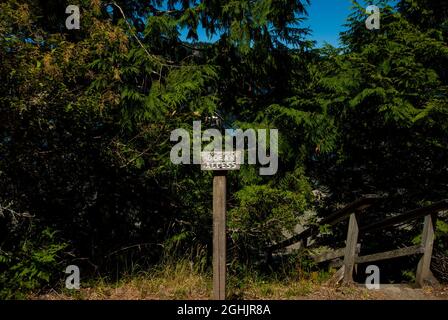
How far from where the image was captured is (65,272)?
17.3ft

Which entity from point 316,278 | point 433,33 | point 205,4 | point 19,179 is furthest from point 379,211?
point 19,179

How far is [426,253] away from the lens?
5.96m

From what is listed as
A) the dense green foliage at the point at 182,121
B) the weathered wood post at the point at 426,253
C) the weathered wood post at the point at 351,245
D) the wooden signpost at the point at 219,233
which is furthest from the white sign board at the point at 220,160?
the weathered wood post at the point at 426,253

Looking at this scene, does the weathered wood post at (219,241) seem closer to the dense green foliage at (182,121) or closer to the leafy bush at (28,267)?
the dense green foliage at (182,121)

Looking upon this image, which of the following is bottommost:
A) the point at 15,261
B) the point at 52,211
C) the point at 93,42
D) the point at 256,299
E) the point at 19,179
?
the point at 256,299

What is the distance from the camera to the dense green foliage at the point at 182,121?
522 cm

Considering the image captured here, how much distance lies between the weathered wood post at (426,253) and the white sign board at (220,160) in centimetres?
333

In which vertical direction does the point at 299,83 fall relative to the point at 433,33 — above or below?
below

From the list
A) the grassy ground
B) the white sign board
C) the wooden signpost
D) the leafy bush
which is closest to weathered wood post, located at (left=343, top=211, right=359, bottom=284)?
the grassy ground

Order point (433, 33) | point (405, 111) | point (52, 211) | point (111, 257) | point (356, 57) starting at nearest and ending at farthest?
point (52, 211) < point (111, 257) < point (405, 111) < point (356, 57) < point (433, 33)

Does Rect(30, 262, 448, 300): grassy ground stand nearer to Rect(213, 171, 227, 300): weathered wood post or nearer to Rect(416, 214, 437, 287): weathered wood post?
Rect(416, 214, 437, 287): weathered wood post

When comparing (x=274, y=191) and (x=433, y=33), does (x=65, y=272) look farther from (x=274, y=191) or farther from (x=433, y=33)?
(x=433, y=33)

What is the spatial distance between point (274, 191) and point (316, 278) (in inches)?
57.7

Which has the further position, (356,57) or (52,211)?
(356,57)
